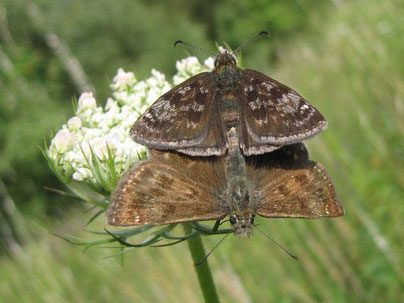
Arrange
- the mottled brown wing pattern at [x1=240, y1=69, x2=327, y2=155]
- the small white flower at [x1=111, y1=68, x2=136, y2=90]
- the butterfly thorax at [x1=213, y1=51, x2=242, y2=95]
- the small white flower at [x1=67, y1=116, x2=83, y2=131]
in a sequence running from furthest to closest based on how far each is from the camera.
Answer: the small white flower at [x1=111, y1=68, x2=136, y2=90] → the small white flower at [x1=67, y1=116, x2=83, y2=131] → the butterfly thorax at [x1=213, y1=51, x2=242, y2=95] → the mottled brown wing pattern at [x1=240, y1=69, x2=327, y2=155]

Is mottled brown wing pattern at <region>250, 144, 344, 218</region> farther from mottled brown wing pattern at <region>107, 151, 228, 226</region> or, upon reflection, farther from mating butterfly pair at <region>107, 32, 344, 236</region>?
mottled brown wing pattern at <region>107, 151, 228, 226</region>

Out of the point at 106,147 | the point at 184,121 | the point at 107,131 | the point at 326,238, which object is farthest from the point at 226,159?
the point at 326,238

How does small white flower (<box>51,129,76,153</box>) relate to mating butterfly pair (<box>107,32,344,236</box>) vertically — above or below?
above

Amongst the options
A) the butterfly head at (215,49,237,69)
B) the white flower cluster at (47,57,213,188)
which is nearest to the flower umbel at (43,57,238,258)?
the white flower cluster at (47,57,213,188)

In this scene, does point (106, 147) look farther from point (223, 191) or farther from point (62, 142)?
point (223, 191)

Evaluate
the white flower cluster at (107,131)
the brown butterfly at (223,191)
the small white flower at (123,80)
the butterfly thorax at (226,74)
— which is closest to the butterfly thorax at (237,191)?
the brown butterfly at (223,191)

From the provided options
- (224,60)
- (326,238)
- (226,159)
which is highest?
(224,60)
